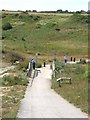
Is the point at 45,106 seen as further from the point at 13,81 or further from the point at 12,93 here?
the point at 13,81

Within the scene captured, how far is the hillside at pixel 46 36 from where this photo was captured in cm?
5774

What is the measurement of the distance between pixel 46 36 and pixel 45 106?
177ft

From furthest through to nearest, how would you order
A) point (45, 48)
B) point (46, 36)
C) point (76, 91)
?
1. point (46, 36)
2. point (45, 48)
3. point (76, 91)

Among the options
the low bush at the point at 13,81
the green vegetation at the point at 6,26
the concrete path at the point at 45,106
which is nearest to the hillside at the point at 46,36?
the green vegetation at the point at 6,26

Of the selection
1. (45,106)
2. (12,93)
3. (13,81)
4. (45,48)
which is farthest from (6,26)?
(45,106)

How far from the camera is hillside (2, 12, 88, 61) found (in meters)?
57.7

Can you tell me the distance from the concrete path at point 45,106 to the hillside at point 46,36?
29039mm

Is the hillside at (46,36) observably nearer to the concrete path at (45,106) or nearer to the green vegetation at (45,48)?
the green vegetation at (45,48)

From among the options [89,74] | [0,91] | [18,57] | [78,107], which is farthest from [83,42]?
[78,107]

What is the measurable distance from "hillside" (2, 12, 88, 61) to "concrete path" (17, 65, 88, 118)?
29.0 meters

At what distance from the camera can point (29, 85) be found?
2516 centimetres

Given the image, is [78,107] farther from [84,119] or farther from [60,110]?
[84,119]

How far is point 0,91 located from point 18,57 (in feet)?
80.4

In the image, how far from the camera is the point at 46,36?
7100cm
